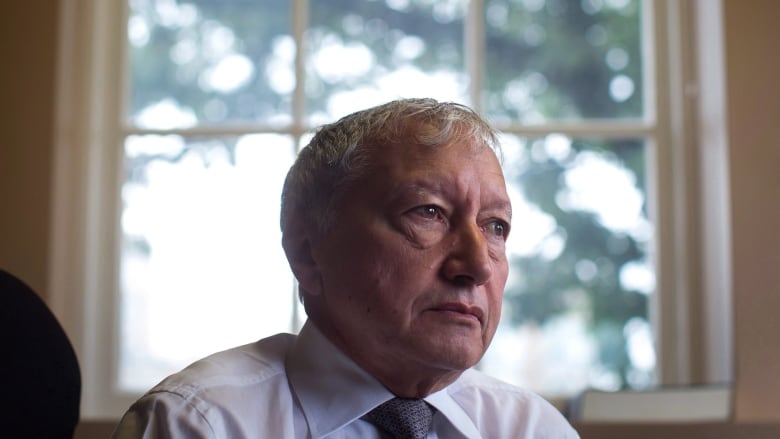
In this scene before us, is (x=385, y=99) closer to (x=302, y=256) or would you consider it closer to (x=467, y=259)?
(x=302, y=256)

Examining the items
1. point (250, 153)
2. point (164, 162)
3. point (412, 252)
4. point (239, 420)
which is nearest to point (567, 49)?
point (250, 153)

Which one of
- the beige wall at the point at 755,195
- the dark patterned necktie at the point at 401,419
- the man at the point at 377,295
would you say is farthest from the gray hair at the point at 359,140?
the beige wall at the point at 755,195

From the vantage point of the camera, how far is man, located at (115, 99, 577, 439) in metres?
1.17

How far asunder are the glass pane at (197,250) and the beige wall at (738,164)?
0.27 meters

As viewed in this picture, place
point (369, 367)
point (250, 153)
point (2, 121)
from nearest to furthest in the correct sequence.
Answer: point (369, 367) → point (2, 121) → point (250, 153)

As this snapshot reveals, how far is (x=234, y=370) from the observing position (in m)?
1.21

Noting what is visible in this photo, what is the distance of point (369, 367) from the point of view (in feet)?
4.07

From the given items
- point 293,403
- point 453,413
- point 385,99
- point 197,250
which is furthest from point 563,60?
point 293,403

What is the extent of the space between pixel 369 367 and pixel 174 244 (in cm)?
152

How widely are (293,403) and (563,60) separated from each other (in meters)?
1.71

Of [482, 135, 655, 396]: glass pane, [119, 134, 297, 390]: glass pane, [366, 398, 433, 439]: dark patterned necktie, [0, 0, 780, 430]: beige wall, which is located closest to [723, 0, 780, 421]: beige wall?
[0, 0, 780, 430]: beige wall

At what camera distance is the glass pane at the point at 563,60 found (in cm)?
263

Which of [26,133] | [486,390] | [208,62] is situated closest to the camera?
[486,390]

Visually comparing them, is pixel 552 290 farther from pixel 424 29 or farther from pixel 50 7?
pixel 50 7
